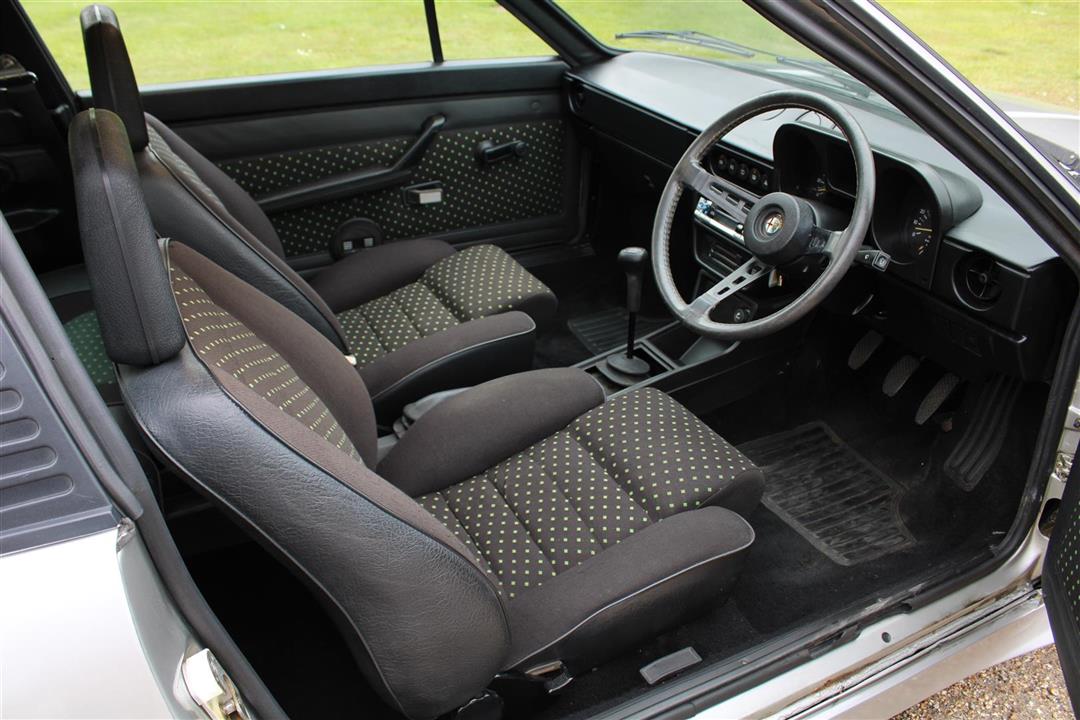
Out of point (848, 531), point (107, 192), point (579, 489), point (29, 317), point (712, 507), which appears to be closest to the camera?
point (29, 317)

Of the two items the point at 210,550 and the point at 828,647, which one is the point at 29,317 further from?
the point at 828,647

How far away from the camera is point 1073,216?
1.11m

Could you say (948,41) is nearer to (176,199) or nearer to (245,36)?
(176,199)

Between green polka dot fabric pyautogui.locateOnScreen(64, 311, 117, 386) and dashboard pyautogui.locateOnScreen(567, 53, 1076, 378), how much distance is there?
1.29m

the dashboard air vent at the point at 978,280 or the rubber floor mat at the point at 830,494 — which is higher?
the dashboard air vent at the point at 978,280

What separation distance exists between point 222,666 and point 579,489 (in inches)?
29.3

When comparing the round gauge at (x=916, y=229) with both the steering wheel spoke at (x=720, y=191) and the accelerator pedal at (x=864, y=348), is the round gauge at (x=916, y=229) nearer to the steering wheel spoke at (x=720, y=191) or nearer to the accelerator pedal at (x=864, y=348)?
the steering wheel spoke at (x=720, y=191)

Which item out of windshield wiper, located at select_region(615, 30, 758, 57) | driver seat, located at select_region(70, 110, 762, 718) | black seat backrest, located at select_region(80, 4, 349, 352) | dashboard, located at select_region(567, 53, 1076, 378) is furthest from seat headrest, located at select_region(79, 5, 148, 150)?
windshield wiper, located at select_region(615, 30, 758, 57)

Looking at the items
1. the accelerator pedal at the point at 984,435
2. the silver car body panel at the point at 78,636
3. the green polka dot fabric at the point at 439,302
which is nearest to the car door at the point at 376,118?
the green polka dot fabric at the point at 439,302

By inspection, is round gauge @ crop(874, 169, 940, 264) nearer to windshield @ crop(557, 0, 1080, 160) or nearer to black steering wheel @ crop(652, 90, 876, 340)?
black steering wheel @ crop(652, 90, 876, 340)

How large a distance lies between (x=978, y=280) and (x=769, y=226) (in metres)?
0.39

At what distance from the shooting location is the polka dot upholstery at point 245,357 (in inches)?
38.4

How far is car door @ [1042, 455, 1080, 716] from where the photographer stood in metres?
1.18

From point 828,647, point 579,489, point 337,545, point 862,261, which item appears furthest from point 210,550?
point 862,261
